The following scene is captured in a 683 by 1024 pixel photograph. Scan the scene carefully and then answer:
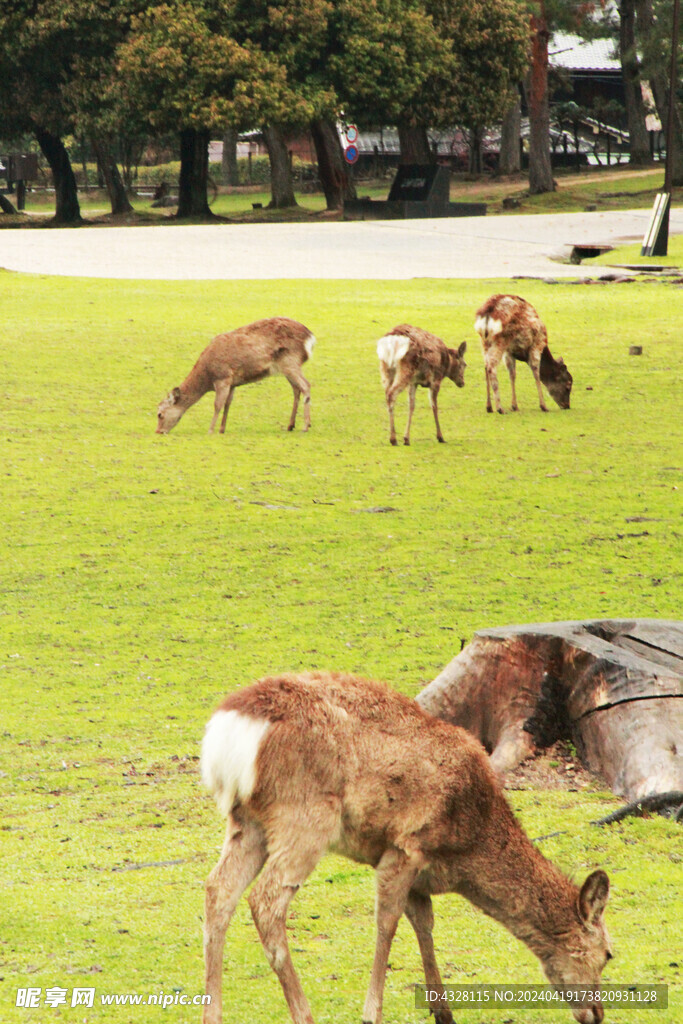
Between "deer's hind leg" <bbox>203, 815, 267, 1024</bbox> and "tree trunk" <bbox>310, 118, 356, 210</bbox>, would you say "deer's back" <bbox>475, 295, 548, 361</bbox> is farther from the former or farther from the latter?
"tree trunk" <bbox>310, 118, 356, 210</bbox>

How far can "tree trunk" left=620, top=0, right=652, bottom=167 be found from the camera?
164 feet

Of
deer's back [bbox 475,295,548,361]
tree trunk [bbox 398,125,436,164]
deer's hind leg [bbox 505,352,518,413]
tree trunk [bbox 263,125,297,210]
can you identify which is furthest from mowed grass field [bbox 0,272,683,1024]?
tree trunk [bbox 263,125,297,210]

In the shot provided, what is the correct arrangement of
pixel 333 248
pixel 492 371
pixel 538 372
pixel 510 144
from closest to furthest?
pixel 492 371
pixel 538 372
pixel 333 248
pixel 510 144

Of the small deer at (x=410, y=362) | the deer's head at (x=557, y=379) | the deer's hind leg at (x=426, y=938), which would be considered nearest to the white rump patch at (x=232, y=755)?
the deer's hind leg at (x=426, y=938)

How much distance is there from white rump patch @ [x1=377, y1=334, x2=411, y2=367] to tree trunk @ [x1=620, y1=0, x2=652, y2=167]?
4152 centimetres

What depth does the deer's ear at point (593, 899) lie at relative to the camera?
3.56 meters

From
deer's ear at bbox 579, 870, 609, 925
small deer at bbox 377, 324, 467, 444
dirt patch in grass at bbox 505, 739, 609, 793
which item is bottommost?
dirt patch in grass at bbox 505, 739, 609, 793

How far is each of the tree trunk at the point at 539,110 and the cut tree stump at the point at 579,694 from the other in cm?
3878

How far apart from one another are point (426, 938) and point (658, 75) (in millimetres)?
45335

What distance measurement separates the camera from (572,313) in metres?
20.5

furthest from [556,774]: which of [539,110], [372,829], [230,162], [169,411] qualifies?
[230,162]

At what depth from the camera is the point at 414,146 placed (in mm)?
44531

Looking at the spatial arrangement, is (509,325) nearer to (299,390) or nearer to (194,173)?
(299,390)

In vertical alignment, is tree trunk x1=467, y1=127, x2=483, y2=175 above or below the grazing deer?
above
